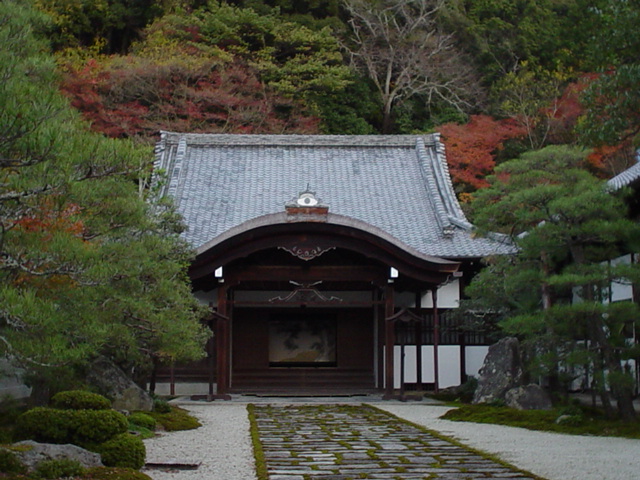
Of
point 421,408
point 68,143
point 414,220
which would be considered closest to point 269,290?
point 414,220

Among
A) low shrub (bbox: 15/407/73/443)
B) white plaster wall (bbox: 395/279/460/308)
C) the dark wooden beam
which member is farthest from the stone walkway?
white plaster wall (bbox: 395/279/460/308)

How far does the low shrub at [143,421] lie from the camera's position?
406 inches

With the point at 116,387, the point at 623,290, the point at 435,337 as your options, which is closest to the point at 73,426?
the point at 116,387

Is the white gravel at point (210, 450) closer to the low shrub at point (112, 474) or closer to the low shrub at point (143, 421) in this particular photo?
the low shrub at point (143, 421)

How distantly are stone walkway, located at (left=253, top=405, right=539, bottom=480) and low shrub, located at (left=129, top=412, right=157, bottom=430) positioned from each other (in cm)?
142

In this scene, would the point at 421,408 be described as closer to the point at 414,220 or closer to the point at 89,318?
the point at 414,220

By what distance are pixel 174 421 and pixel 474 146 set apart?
1885cm

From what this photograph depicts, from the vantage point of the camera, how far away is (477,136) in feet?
90.7

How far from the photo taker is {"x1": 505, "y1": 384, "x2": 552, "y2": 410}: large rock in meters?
12.4

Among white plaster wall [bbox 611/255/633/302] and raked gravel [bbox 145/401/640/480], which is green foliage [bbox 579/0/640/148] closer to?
raked gravel [bbox 145/401/640/480]

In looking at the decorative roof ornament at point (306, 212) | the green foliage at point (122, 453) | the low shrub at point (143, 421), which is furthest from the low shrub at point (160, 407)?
the green foliage at point (122, 453)

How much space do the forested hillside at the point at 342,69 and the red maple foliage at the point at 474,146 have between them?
5 centimetres

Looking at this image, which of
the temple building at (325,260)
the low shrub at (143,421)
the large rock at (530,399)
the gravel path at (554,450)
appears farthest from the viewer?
the temple building at (325,260)

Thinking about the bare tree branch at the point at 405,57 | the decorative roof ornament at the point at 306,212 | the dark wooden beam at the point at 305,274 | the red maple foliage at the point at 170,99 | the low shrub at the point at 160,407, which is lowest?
the low shrub at the point at 160,407
